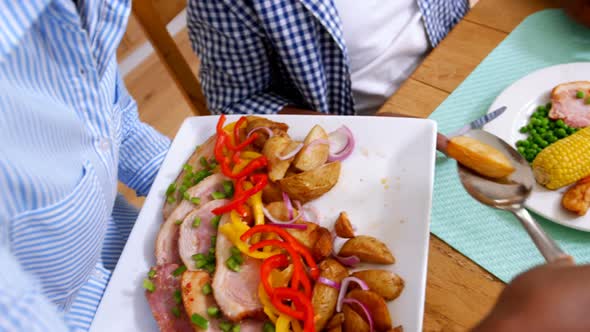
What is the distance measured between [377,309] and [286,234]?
193 millimetres

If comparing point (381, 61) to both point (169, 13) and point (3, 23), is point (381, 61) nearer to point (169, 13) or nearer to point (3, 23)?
point (169, 13)

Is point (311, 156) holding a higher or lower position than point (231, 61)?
lower

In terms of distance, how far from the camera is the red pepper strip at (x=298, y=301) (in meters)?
0.66

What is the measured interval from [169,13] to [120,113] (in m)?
0.29

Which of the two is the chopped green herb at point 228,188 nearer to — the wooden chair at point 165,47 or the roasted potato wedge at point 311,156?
the roasted potato wedge at point 311,156

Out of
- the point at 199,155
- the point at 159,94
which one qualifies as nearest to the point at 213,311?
the point at 199,155

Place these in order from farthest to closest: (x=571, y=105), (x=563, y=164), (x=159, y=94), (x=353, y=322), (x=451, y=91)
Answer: (x=159, y=94)
(x=451, y=91)
(x=571, y=105)
(x=563, y=164)
(x=353, y=322)

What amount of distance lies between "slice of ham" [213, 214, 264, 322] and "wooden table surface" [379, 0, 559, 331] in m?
0.28

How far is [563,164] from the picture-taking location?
2.48ft

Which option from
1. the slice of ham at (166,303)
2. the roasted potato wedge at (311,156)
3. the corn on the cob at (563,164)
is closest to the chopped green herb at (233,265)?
the slice of ham at (166,303)

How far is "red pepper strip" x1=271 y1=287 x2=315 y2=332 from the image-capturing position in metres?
0.66

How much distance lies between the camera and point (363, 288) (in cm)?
69

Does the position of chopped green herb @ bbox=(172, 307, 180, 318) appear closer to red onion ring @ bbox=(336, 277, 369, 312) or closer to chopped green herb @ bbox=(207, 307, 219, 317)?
chopped green herb @ bbox=(207, 307, 219, 317)

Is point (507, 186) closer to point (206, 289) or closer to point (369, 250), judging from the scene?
point (369, 250)
